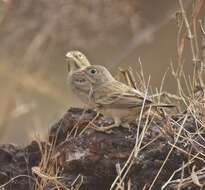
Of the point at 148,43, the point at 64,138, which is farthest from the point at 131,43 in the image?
the point at 64,138

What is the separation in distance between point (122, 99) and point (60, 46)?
14.3 feet

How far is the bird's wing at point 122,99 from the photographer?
4.56 m

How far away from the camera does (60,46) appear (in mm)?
8906

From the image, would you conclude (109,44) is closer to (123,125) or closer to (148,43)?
(148,43)

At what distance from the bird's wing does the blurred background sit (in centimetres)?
330

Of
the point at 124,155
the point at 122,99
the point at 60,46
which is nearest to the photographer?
the point at 124,155

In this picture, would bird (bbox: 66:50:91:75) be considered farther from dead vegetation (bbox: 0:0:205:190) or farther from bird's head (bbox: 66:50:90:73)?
dead vegetation (bbox: 0:0:205:190)

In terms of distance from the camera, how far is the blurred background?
27.0 ft

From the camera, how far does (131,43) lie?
9.32m

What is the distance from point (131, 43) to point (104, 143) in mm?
4870

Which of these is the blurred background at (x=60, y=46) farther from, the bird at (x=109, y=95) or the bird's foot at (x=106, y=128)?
the bird's foot at (x=106, y=128)

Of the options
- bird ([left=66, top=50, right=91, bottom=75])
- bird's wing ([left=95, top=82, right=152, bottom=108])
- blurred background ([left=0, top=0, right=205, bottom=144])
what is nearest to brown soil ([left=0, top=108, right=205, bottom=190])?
bird's wing ([left=95, top=82, right=152, bottom=108])

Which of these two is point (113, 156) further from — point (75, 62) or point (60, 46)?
point (60, 46)

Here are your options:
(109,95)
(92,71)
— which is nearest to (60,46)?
(92,71)
